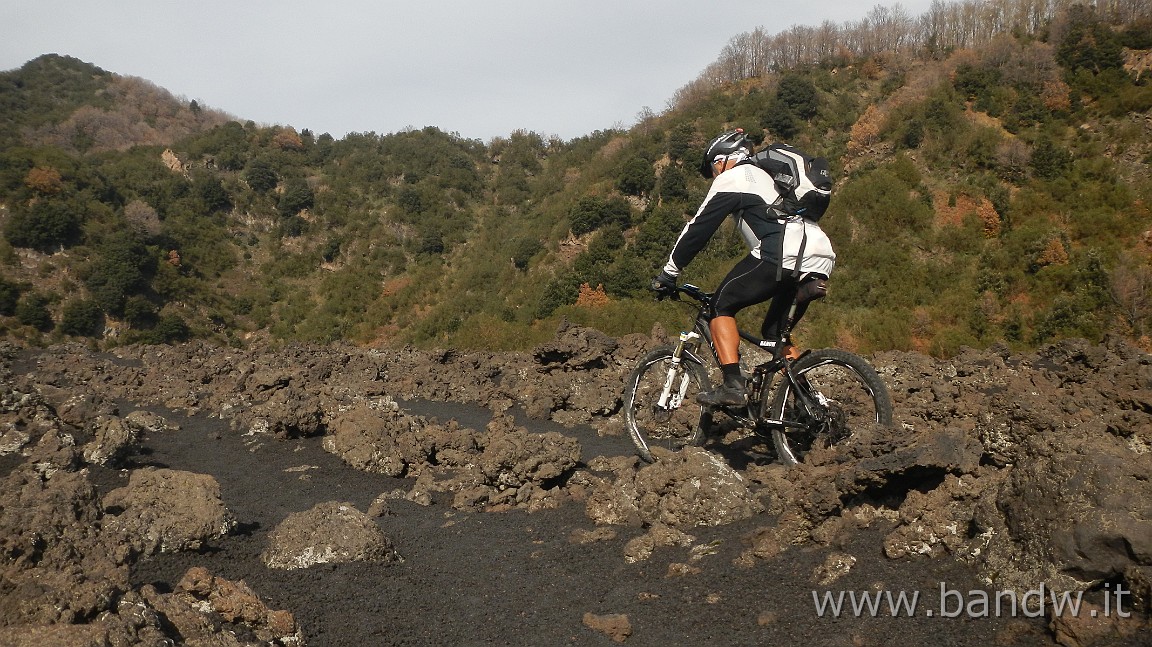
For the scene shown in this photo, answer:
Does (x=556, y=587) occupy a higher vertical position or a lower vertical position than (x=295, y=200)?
lower

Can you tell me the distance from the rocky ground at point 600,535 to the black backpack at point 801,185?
1300mm

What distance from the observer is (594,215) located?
32.7 m

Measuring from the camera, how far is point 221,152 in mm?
55688

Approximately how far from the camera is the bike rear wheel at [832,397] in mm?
3805

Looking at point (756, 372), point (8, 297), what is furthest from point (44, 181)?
point (756, 372)

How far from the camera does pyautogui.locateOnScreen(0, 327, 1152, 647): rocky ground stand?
93.9 inches

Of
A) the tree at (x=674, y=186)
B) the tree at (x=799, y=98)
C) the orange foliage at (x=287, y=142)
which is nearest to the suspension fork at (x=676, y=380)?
the tree at (x=674, y=186)

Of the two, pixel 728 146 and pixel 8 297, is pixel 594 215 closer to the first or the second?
pixel 728 146

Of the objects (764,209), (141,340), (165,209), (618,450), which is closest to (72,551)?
(764,209)

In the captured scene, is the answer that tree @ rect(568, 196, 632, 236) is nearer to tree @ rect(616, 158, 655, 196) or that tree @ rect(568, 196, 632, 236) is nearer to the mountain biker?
tree @ rect(616, 158, 655, 196)

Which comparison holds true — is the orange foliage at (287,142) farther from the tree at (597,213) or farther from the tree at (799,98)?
the tree at (799,98)

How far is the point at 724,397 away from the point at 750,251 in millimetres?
897

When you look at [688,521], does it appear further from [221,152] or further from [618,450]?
[221,152]

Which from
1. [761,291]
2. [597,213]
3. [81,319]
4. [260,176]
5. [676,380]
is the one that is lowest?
[81,319]
